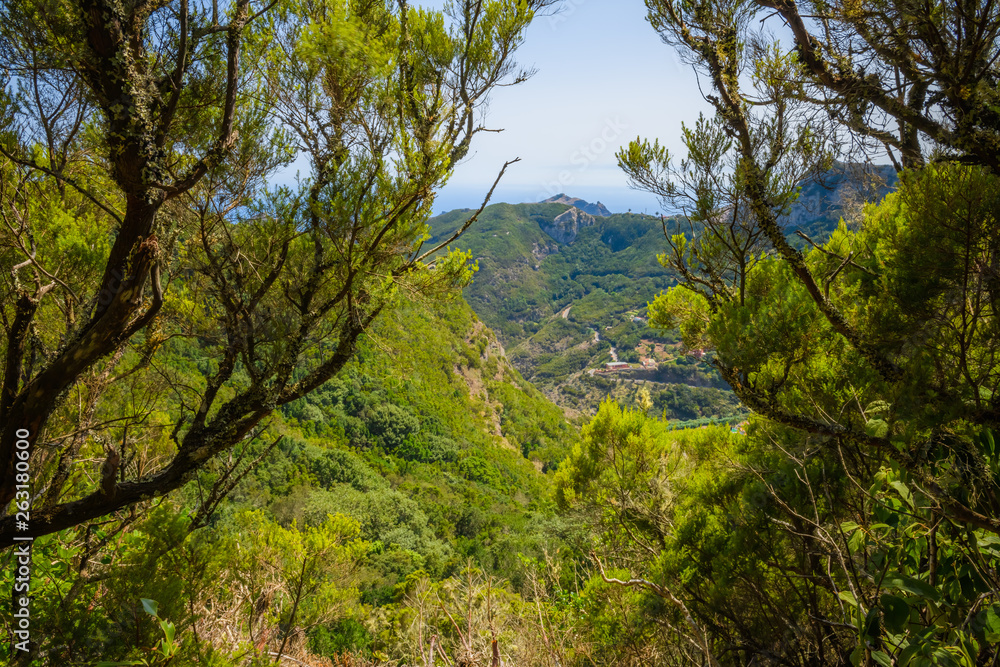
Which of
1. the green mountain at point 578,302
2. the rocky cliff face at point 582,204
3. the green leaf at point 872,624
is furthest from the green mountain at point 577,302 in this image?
the green leaf at point 872,624

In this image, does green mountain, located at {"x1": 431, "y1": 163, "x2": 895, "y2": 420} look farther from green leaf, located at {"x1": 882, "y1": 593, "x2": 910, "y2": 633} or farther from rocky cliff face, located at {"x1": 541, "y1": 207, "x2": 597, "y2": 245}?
green leaf, located at {"x1": 882, "y1": 593, "x2": 910, "y2": 633}

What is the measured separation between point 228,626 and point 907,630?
3.14 meters

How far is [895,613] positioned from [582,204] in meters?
188

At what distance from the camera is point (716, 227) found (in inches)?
143

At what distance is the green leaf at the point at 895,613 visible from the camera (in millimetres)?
948

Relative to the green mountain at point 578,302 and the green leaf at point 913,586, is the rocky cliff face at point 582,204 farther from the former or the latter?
the green leaf at point 913,586

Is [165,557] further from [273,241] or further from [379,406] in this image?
[379,406]

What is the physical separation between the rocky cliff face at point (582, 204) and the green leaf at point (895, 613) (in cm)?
16749

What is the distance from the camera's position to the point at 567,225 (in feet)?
488

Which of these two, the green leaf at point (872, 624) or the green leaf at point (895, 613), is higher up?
the green leaf at point (895, 613)

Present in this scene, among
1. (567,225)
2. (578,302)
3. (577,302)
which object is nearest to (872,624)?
(578,302)

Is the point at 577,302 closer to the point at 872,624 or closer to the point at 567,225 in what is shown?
the point at 567,225

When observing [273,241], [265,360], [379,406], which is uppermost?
[273,241]

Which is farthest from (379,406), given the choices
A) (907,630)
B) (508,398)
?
(907,630)
